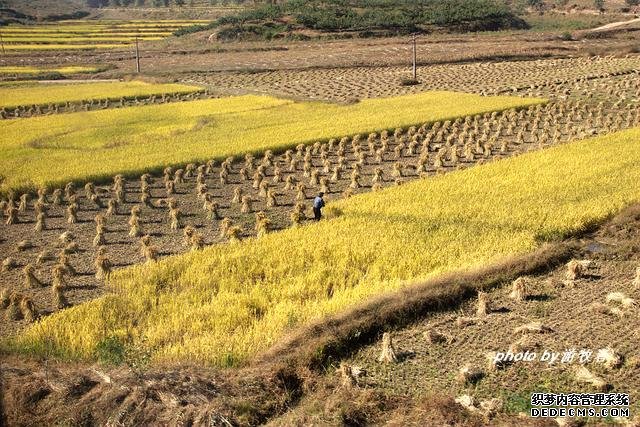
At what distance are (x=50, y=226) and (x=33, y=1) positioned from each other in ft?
492

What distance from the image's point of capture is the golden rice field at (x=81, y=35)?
7544cm

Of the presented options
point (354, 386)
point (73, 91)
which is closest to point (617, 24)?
point (73, 91)

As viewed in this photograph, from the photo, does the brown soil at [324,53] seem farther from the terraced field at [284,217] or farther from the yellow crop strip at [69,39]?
the terraced field at [284,217]

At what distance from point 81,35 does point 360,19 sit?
1557 inches

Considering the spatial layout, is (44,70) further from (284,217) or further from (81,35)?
(284,217)

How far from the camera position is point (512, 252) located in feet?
43.5

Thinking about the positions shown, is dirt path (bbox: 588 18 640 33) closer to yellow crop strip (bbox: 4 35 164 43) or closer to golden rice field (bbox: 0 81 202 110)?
golden rice field (bbox: 0 81 202 110)

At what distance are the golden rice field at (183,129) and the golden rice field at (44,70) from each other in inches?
657

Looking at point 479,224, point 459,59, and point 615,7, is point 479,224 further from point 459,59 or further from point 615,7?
point 615,7

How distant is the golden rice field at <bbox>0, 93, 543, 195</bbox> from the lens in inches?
888

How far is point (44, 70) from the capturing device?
185 ft

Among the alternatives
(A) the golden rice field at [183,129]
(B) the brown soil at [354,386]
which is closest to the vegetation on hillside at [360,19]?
(A) the golden rice field at [183,129]

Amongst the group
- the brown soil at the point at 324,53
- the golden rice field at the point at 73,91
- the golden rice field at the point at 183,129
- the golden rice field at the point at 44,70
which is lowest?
the golden rice field at the point at 183,129

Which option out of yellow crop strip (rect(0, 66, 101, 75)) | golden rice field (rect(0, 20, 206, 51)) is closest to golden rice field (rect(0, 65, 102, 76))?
yellow crop strip (rect(0, 66, 101, 75))
